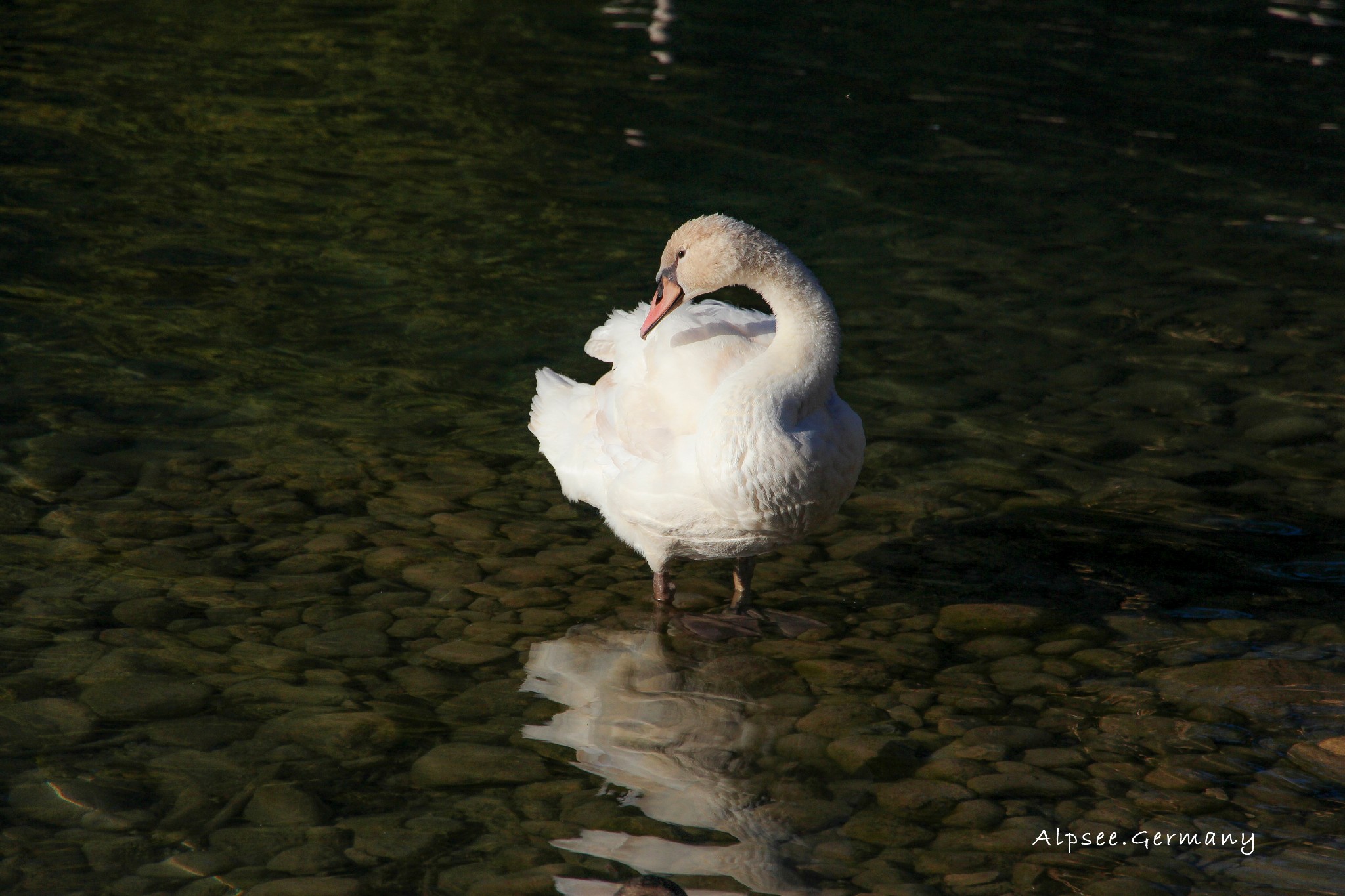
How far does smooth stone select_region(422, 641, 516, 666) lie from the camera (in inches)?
213

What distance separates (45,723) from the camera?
4.75m

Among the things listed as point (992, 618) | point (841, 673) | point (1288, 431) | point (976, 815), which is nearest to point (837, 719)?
point (841, 673)

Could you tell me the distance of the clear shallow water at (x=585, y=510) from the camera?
4504 millimetres

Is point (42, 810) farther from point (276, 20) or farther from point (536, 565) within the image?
point (276, 20)

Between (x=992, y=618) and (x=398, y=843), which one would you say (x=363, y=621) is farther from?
(x=992, y=618)

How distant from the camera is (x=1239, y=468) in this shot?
7.38m

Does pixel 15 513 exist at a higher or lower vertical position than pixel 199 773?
higher

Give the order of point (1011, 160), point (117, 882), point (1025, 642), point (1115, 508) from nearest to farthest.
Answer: point (117, 882), point (1025, 642), point (1115, 508), point (1011, 160)

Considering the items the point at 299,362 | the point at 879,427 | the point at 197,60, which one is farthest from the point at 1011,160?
the point at 197,60

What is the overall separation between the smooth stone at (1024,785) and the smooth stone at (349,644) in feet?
8.03

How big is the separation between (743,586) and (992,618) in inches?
44.6

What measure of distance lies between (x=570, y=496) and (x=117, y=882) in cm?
270

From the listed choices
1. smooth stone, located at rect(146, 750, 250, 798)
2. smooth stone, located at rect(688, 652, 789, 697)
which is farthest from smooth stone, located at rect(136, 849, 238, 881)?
smooth stone, located at rect(688, 652, 789, 697)

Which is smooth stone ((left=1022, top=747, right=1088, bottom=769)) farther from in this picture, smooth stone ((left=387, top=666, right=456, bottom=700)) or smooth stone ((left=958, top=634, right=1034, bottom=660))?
smooth stone ((left=387, top=666, right=456, bottom=700))
